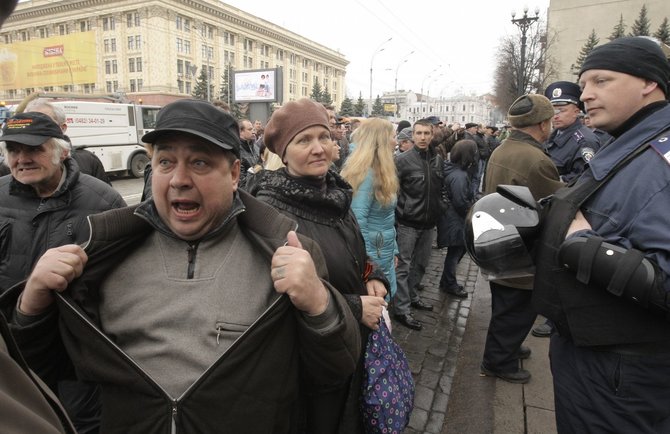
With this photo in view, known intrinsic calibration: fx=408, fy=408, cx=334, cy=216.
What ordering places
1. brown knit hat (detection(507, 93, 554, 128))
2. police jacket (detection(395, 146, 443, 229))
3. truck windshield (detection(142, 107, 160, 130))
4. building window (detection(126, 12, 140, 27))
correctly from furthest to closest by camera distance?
building window (detection(126, 12, 140, 27)), truck windshield (detection(142, 107, 160, 130)), police jacket (detection(395, 146, 443, 229)), brown knit hat (detection(507, 93, 554, 128))

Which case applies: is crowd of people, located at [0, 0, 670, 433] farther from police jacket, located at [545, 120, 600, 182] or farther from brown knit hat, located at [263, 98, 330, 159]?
police jacket, located at [545, 120, 600, 182]

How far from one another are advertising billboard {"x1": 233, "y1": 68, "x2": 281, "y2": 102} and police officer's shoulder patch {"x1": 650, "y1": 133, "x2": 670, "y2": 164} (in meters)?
23.2

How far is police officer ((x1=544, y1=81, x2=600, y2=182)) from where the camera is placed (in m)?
4.19

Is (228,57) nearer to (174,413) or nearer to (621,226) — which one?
(621,226)

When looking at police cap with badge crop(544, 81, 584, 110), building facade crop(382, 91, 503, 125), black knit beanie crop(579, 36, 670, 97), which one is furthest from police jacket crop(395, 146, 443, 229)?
building facade crop(382, 91, 503, 125)

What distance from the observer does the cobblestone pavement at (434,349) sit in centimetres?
312

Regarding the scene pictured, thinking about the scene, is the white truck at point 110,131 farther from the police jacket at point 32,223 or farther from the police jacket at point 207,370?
the police jacket at point 207,370

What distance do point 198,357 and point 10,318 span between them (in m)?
0.63

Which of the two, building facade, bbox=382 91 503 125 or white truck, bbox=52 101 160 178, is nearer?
white truck, bbox=52 101 160 178

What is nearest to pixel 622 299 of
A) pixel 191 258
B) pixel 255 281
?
pixel 255 281

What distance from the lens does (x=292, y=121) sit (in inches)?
90.6

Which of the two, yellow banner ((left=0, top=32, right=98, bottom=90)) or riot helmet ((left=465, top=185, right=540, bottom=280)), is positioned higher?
yellow banner ((left=0, top=32, right=98, bottom=90))

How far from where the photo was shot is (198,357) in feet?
4.52

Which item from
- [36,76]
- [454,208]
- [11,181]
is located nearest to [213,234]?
[11,181]
